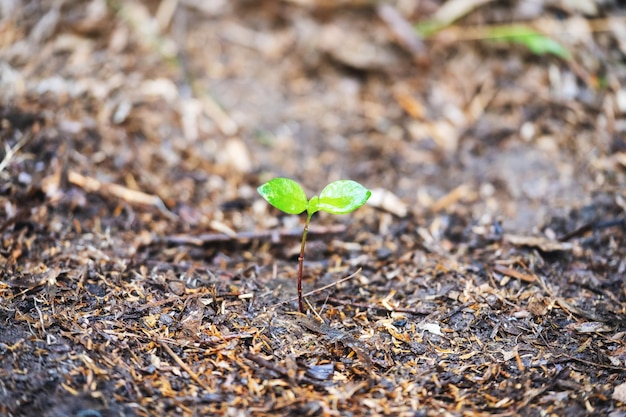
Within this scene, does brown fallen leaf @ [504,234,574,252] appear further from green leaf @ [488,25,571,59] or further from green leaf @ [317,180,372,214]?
green leaf @ [488,25,571,59]

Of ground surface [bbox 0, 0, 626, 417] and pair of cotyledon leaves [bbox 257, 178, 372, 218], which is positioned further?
pair of cotyledon leaves [bbox 257, 178, 372, 218]

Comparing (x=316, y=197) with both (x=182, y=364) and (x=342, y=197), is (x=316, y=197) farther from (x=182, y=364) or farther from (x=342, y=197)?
(x=182, y=364)

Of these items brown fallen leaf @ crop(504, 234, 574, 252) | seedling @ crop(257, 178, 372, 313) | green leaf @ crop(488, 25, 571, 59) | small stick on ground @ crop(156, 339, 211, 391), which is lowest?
brown fallen leaf @ crop(504, 234, 574, 252)

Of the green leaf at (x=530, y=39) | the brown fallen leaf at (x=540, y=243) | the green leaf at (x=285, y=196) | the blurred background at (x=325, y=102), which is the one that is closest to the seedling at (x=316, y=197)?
the green leaf at (x=285, y=196)

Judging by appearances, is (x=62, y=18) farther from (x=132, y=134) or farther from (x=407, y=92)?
(x=407, y=92)

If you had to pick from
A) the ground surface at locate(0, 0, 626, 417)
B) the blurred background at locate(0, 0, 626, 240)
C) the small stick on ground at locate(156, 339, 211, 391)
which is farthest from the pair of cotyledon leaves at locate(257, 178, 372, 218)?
the blurred background at locate(0, 0, 626, 240)

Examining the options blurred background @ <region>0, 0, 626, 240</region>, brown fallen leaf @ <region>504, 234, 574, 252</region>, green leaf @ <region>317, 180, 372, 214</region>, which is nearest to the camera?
green leaf @ <region>317, 180, 372, 214</region>

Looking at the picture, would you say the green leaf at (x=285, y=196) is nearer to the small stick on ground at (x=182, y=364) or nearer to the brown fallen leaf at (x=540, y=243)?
the small stick on ground at (x=182, y=364)

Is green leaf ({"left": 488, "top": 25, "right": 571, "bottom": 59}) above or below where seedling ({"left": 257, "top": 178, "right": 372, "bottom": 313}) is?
below

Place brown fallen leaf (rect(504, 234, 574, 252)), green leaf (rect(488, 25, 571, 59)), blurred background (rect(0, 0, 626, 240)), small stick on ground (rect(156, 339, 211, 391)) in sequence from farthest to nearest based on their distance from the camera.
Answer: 1. green leaf (rect(488, 25, 571, 59))
2. blurred background (rect(0, 0, 626, 240))
3. brown fallen leaf (rect(504, 234, 574, 252))
4. small stick on ground (rect(156, 339, 211, 391))
